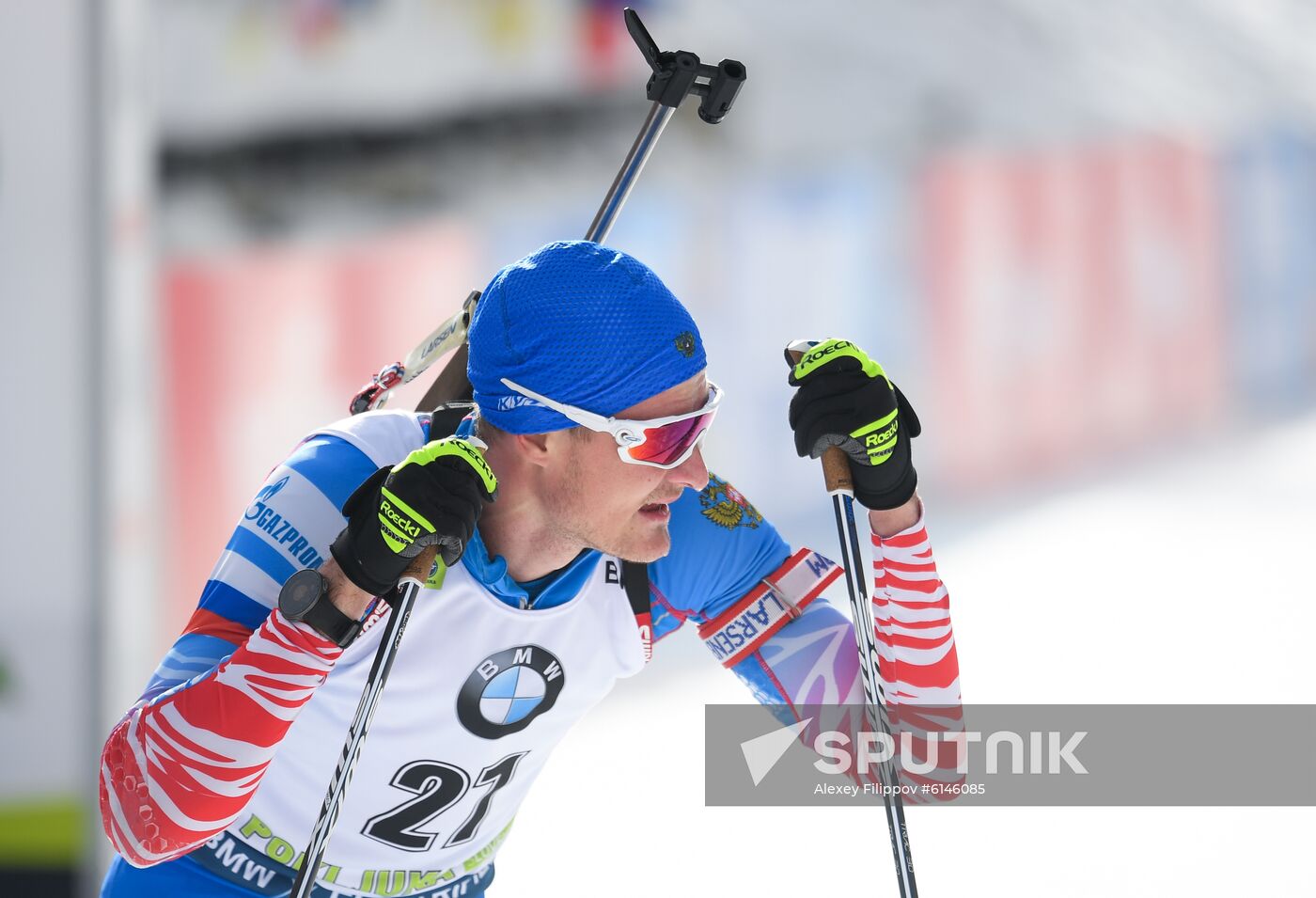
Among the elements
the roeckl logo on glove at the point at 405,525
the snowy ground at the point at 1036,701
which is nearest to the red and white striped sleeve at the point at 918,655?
the roeckl logo on glove at the point at 405,525

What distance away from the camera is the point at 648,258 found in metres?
6.39

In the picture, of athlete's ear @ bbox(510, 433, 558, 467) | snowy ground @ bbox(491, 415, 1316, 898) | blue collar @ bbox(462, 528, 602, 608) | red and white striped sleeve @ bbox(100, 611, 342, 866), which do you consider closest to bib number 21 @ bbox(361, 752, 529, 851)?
blue collar @ bbox(462, 528, 602, 608)

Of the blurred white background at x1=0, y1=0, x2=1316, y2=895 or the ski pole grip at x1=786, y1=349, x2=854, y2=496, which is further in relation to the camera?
the blurred white background at x1=0, y1=0, x2=1316, y2=895

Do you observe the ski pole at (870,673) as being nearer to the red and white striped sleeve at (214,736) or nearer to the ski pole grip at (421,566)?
the ski pole grip at (421,566)

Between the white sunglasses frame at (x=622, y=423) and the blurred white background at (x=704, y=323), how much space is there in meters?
1.88

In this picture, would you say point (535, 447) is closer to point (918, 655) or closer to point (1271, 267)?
point (918, 655)

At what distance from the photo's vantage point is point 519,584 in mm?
2074

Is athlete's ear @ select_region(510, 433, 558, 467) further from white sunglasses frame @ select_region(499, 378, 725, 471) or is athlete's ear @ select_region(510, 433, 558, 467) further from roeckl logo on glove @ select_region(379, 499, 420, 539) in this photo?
roeckl logo on glove @ select_region(379, 499, 420, 539)

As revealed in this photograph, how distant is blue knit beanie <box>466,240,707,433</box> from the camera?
6.23 feet

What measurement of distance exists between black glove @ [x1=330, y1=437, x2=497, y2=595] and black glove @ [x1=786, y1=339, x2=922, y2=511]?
46 cm

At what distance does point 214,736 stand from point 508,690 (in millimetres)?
493

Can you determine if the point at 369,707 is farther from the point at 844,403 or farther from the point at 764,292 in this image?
the point at 764,292

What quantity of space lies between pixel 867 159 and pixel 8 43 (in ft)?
18.5

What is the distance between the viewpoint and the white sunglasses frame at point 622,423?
1.90m
